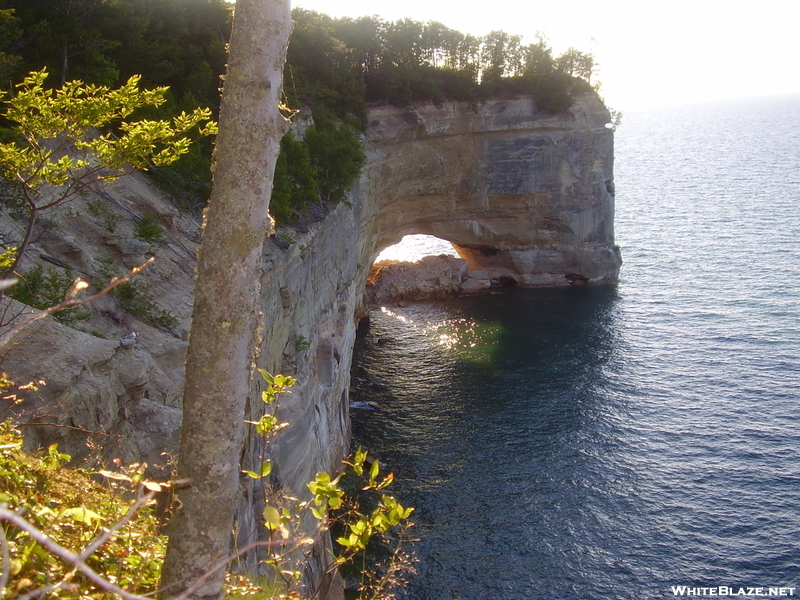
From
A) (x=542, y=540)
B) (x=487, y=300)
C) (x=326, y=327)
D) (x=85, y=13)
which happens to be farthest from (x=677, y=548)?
(x=487, y=300)

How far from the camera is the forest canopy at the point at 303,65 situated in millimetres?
22016

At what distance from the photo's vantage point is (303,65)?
1662 inches

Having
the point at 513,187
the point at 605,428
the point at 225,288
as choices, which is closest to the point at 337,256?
the point at 605,428

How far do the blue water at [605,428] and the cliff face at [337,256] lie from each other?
17.4 feet

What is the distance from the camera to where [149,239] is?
59.2ft

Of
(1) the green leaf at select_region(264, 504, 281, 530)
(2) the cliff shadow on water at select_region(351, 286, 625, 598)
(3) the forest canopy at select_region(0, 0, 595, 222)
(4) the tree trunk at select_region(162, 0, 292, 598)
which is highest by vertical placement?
(3) the forest canopy at select_region(0, 0, 595, 222)

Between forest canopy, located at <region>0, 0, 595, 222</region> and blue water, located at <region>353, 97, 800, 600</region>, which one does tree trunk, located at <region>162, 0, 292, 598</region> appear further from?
blue water, located at <region>353, 97, 800, 600</region>

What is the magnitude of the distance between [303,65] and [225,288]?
38982 mm

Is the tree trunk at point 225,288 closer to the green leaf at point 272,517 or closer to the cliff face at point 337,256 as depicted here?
the green leaf at point 272,517

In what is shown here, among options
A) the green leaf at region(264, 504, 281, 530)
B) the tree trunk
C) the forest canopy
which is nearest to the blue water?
the forest canopy

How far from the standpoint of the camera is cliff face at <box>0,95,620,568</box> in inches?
474

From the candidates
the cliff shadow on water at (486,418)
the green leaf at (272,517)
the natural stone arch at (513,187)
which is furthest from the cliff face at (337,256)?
the cliff shadow on water at (486,418)

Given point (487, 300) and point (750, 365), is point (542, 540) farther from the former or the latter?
point (487, 300)

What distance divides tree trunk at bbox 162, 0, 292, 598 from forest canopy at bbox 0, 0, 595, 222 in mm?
1907
